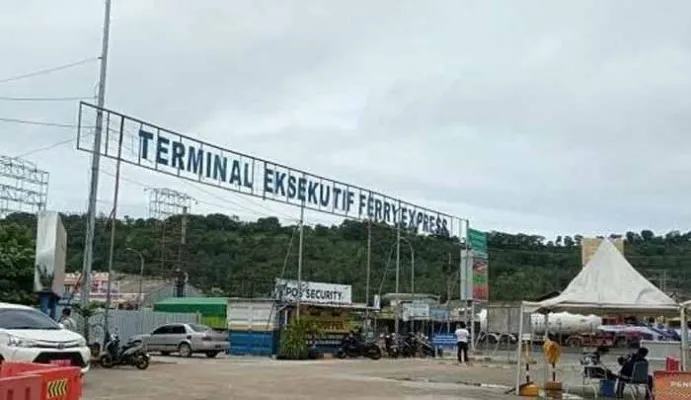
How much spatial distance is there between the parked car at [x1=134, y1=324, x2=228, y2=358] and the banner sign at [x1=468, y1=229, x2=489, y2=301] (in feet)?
36.8

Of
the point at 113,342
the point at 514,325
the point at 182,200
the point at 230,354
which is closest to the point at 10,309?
the point at 113,342

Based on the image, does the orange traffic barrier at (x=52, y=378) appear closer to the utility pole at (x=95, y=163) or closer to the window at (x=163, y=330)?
the utility pole at (x=95, y=163)

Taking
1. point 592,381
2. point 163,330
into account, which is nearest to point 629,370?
point 592,381

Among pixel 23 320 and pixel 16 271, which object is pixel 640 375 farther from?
pixel 16 271

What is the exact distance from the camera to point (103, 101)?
26.4m

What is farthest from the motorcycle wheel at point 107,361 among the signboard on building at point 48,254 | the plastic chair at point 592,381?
the plastic chair at point 592,381

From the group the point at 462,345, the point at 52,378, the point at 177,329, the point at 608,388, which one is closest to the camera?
the point at 52,378

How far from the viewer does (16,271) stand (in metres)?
31.4

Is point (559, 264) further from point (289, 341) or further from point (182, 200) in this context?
Result: point (289, 341)

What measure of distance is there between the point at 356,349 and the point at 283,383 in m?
17.3

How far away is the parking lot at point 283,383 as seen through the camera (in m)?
18.1

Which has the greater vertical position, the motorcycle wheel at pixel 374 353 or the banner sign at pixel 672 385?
the banner sign at pixel 672 385

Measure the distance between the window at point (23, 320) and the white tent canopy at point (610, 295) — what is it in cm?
1009

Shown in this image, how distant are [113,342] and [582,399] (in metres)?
13.1
